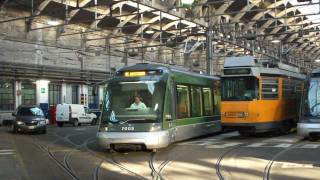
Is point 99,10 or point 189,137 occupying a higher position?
point 99,10

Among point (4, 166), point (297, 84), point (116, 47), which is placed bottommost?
point (4, 166)

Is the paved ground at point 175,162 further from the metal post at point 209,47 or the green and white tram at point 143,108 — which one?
the metal post at point 209,47

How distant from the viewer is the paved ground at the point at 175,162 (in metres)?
13.0

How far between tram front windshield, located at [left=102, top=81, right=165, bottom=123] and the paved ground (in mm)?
1153

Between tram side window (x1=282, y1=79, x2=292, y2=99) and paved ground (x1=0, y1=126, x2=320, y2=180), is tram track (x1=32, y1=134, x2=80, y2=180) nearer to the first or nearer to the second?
paved ground (x1=0, y1=126, x2=320, y2=180)

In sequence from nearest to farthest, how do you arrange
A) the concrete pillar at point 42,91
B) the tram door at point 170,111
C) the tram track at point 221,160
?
the tram track at point 221,160 < the tram door at point 170,111 < the concrete pillar at point 42,91

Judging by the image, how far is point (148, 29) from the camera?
52125 mm

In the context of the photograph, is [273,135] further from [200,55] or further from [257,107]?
[200,55]

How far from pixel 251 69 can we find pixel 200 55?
45318 mm

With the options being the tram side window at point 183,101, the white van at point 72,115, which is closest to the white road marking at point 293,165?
the tram side window at point 183,101

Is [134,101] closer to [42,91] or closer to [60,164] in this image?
[60,164]

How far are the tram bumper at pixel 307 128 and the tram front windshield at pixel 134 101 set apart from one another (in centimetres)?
621

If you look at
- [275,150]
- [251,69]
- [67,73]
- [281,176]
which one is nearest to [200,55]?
[67,73]

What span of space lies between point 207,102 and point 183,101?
379cm
